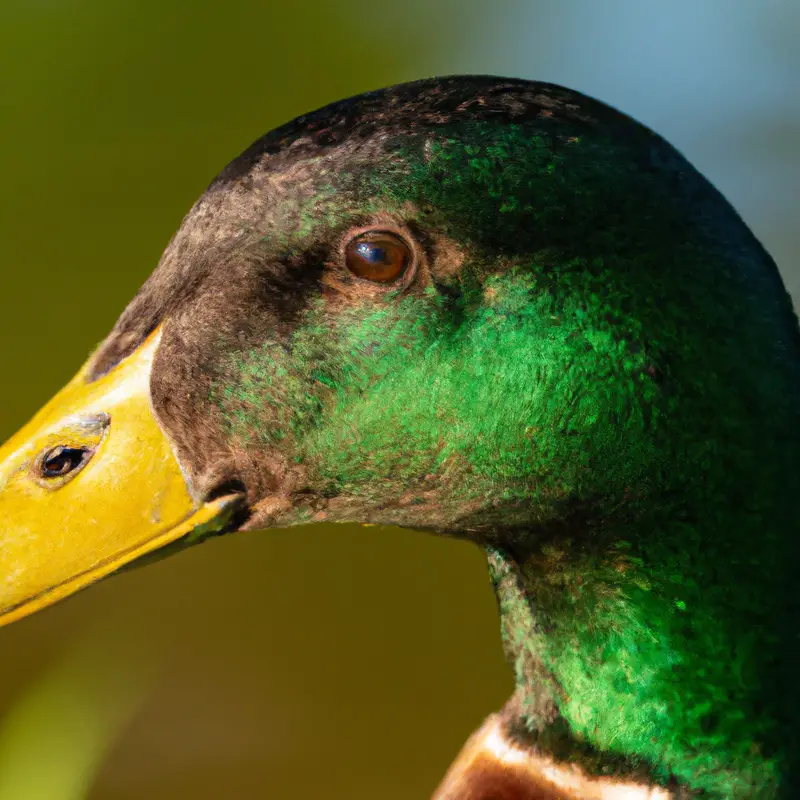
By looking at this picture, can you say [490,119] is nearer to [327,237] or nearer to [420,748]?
[327,237]

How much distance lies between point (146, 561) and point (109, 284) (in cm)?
338

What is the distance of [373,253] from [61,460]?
1.30ft

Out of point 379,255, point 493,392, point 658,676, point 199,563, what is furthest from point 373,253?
point 199,563

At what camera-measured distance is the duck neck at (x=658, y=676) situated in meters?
1.09

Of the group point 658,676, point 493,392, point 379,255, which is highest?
point 379,255

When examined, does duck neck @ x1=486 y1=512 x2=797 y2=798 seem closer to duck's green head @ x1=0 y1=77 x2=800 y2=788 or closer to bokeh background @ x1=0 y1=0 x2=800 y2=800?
duck's green head @ x1=0 y1=77 x2=800 y2=788

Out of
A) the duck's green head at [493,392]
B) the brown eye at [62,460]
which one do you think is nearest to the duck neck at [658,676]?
the duck's green head at [493,392]

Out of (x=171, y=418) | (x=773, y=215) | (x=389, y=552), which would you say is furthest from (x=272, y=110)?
(x=171, y=418)

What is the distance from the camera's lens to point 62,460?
1.12 metres

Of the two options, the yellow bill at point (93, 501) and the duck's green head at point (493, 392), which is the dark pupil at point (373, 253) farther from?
the yellow bill at point (93, 501)

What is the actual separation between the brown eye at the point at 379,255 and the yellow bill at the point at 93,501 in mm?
247

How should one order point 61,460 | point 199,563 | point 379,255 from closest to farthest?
point 379,255 → point 61,460 → point 199,563

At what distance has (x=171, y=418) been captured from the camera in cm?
111

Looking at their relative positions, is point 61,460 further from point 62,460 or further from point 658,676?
point 658,676
